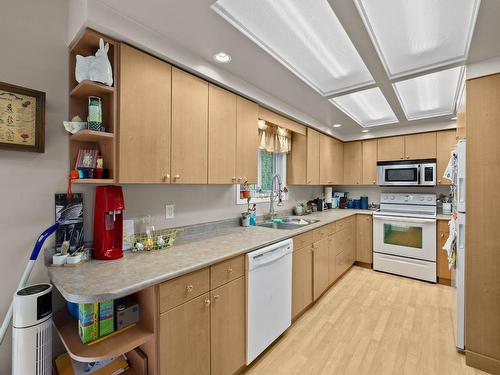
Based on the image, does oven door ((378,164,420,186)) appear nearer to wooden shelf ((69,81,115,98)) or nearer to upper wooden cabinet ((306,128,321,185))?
upper wooden cabinet ((306,128,321,185))

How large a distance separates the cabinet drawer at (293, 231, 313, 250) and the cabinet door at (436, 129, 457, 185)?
2593 mm

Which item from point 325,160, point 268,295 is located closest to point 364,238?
point 325,160

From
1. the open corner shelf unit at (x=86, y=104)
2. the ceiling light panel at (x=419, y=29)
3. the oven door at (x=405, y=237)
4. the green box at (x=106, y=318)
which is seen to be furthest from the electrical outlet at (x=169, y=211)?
the oven door at (x=405, y=237)

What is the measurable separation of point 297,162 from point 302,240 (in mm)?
1416

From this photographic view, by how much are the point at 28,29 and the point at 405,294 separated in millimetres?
4407

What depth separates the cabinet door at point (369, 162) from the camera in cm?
440

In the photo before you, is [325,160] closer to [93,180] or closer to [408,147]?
[408,147]

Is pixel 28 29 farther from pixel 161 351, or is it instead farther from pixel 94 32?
pixel 161 351

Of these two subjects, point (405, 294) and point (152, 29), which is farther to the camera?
point (405, 294)

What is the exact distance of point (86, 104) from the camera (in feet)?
5.46

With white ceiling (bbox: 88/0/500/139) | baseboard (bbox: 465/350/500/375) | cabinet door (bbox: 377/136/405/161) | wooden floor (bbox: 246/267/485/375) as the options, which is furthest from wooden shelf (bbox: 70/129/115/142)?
cabinet door (bbox: 377/136/405/161)

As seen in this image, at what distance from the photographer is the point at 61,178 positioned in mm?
1542

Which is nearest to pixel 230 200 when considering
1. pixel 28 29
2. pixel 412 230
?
pixel 28 29

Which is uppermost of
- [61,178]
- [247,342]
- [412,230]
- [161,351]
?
[61,178]
